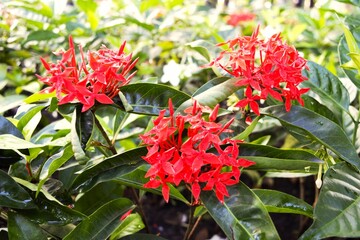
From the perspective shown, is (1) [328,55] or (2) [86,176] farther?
(1) [328,55]

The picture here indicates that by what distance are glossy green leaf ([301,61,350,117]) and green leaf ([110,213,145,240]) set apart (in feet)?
1.51

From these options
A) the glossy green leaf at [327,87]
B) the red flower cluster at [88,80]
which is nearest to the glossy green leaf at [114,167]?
the red flower cluster at [88,80]

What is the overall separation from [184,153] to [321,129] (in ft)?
0.93

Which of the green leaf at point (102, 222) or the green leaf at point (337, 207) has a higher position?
the green leaf at point (337, 207)

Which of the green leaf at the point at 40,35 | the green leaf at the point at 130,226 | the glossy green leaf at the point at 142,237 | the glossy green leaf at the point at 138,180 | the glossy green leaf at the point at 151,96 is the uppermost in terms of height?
the glossy green leaf at the point at 151,96

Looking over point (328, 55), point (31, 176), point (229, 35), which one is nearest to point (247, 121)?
point (31, 176)

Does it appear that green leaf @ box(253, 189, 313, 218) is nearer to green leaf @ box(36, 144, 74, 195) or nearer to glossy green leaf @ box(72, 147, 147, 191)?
glossy green leaf @ box(72, 147, 147, 191)

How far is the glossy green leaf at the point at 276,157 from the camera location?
82cm

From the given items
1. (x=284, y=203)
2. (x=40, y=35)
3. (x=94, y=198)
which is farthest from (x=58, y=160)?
(x=40, y=35)

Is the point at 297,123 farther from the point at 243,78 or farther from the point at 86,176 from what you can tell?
the point at 86,176

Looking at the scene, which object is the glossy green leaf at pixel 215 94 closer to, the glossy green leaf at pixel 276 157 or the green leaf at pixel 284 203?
the glossy green leaf at pixel 276 157

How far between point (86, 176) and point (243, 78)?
1.07 ft

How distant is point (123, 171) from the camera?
2.74 feet

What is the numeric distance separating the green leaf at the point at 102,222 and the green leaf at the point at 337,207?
35 cm
